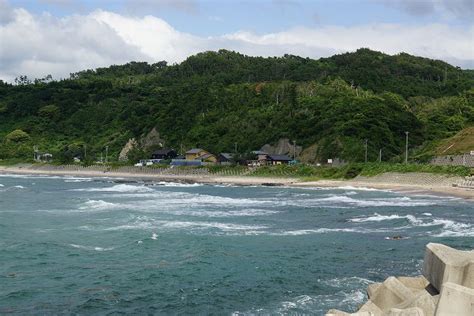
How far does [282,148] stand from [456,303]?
331 ft

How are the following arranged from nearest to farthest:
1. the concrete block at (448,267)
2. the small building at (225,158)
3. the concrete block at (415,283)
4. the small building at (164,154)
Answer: the concrete block at (448,267), the concrete block at (415,283), the small building at (225,158), the small building at (164,154)

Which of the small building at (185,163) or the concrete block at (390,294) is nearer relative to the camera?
the concrete block at (390,294)

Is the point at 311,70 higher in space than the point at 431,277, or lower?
higher

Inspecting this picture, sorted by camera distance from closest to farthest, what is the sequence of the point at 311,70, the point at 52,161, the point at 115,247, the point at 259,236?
1. the point at 115,247
2. the point at 259,236
3. the point at 52,161
4. the point at 311,70

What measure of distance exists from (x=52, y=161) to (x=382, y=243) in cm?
11291

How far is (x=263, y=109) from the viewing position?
423ft

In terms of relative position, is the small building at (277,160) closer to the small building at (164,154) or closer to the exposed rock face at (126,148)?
the small building at (164,154)

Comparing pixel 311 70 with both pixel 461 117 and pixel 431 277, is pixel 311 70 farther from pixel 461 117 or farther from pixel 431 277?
pixel 431 277

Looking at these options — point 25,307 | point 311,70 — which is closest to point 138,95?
point 311,70

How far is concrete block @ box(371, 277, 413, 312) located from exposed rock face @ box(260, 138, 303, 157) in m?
94.6

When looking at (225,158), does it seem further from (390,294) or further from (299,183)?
(390,294)

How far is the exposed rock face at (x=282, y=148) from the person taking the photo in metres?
106

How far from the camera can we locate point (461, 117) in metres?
110

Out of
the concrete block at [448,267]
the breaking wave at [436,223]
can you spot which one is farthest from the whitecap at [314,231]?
the concrete block at [448,267]
